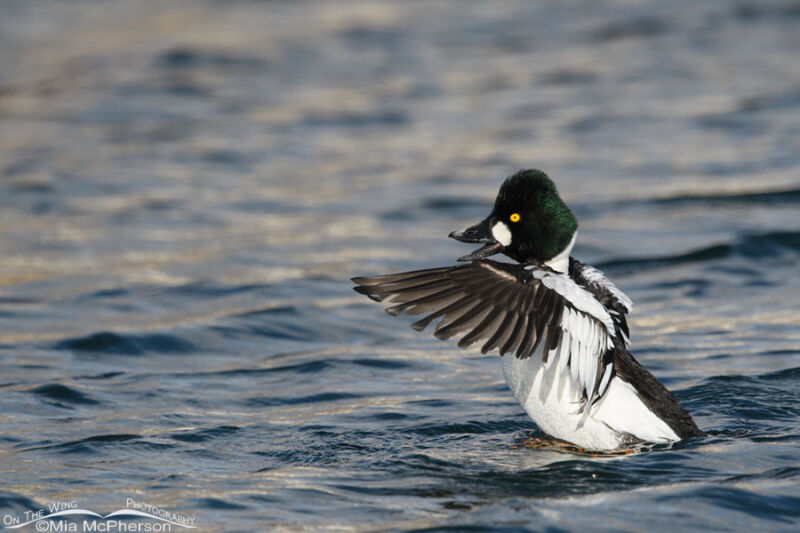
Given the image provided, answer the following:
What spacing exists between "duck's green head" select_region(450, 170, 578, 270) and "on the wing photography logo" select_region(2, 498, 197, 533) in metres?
2.19

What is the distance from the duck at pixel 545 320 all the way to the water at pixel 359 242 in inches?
8.7

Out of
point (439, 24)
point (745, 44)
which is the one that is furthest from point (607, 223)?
point (439, 24)

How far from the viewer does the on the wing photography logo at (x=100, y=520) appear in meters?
6.12

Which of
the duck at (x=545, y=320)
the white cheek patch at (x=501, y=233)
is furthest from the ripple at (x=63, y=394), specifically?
the white cheek patch at (x=501, y=233)

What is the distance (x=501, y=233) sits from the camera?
727cm

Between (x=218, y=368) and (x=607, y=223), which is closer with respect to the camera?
(x=218, y=368)

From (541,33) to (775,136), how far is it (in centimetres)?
643

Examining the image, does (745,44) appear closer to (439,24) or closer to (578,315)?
(439,24)

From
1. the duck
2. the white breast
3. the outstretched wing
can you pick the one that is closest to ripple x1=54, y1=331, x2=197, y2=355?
the duck

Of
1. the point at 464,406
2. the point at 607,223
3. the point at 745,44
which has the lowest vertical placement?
the point at 464,406

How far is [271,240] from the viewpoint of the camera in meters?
13.0

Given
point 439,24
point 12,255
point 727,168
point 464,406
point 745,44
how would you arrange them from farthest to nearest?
point 439,24 < point 745,44 < point 727,168 < point 12,255 < point 464,406

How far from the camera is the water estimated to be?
22.1ft

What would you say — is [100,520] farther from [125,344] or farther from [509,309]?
[125,344]
